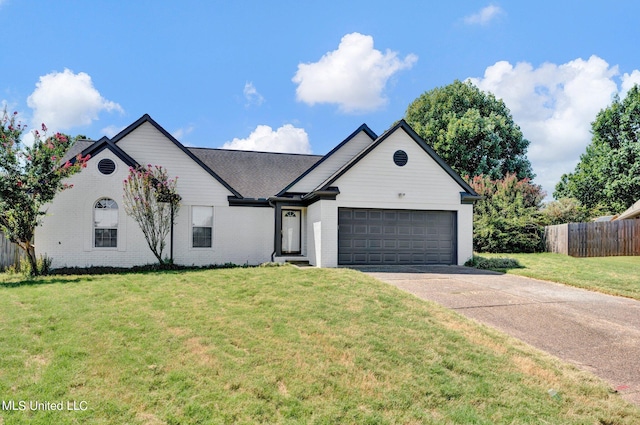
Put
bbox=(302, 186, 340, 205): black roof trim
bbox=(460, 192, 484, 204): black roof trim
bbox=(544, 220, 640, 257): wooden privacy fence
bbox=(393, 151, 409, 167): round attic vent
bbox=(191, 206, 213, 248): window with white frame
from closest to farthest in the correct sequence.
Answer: bbox=(302, 186, 340, 205): black roof trim < bbox=(393, 151, 409, 167): round attic vent < bbox=(460, 192, 484, 204): black roof trim < bbox=(191, 206, 213, 248): window with white frame < bbox=(544, 220, 640, 257): wooden privacy fence

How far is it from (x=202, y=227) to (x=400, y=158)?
26.7ft

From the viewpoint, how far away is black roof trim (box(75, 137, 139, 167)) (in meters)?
14.3

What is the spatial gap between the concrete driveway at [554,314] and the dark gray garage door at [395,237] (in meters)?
2.48

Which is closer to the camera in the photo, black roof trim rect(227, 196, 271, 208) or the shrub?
the shrub

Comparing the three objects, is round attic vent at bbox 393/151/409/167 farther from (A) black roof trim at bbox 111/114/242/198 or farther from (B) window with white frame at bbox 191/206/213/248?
(B) window with white frame at bbox 191/206/213/248

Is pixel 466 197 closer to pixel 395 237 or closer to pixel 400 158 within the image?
pixel 400 158

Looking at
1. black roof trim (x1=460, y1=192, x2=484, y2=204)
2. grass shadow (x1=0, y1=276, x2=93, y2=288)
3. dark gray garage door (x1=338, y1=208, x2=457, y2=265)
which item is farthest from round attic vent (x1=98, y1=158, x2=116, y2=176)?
black roof trim (x1=460, y1=192, x2=484, y2=204)

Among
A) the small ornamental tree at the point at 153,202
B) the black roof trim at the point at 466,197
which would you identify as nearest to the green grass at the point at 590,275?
the black roof trim at the point at 466,197

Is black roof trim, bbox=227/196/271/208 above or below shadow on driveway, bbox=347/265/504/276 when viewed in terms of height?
above

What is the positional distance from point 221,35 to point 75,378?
1098 cm

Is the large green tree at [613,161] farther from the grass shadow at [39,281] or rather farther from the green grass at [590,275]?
the grass shadow at [39,281]

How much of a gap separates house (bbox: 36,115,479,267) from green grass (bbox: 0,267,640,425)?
6.95m

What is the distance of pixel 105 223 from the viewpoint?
1473 cm

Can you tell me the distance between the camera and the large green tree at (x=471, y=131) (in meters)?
35.7
